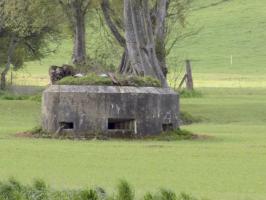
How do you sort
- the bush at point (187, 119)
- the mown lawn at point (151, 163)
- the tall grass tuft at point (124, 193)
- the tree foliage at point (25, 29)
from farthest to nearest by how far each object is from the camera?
the tree foliage at point (25, 29)
the bush at point (187, 119)
the mown lawn at point (151, 163)
the tall grass tuft at point (124, 193)

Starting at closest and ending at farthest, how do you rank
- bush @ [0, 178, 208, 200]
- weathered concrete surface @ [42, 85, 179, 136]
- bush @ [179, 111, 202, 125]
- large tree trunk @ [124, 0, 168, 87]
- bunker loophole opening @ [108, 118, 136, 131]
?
bush @ [0, 178, 208, 200] → weathered concrete surface @ [42, 85, 179, 136] → bunker loophole opening @ [108, 118, 136, 131] → bush @ [179, 111, 202, 125] → large tree trunk @ [124, 0, 168, 87]

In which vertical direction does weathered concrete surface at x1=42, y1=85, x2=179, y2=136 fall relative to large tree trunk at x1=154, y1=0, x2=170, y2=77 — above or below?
below

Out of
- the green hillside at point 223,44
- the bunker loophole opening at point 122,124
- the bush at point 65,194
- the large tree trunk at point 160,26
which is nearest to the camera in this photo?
the bush at point 65,194

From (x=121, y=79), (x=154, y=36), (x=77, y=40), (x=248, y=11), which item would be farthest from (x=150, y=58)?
(x=248, y=11)

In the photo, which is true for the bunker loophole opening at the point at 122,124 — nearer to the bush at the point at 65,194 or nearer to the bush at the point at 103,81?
the bush at the point at 103,81

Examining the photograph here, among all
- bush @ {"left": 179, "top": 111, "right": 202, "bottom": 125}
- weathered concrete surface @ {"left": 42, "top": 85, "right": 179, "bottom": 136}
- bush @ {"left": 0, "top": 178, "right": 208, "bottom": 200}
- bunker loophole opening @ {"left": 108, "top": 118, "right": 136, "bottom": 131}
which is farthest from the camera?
bush @ {"left": 179, "top": 111, "right": 202, "bottom": 125}

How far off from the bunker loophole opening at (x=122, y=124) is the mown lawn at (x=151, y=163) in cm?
101

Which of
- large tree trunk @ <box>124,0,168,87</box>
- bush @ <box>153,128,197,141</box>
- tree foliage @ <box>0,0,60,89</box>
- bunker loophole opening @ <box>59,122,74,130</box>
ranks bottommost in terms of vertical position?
bush @ <box>153,128,197,141</box>

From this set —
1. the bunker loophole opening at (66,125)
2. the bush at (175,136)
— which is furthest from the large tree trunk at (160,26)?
the bunker loophole opening at (66,125)

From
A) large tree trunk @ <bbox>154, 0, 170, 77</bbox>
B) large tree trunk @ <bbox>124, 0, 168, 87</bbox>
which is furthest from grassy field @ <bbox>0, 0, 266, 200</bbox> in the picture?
large tree trunk @ <bbox>124, 0, 168, 87</bbox>

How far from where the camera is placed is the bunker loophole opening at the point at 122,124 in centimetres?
2597

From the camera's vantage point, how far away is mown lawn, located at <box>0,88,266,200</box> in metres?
16.0

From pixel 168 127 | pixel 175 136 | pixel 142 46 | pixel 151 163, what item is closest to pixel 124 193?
pixel 151 163

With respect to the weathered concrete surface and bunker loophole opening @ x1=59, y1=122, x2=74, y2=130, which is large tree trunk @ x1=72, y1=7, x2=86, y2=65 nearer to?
the weathered concrete surface
